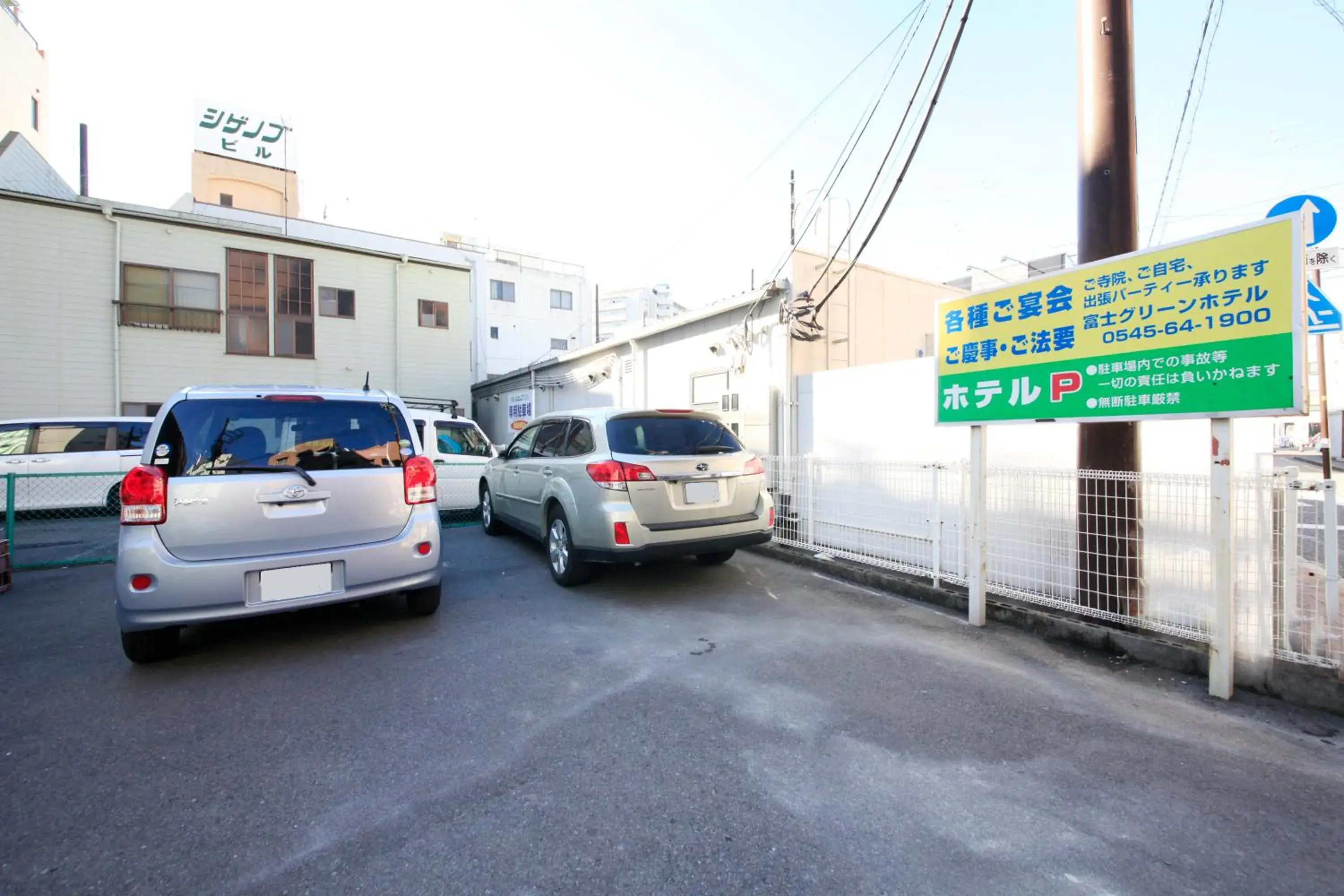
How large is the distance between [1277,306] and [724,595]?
3.83 meters

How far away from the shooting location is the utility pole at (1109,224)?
3840 millimetres

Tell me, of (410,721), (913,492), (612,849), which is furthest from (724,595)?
(612,849)

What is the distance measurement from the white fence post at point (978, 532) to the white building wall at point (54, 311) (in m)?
17.4

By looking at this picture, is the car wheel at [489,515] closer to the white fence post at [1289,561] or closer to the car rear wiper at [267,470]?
the car rear wiper at [267,470]

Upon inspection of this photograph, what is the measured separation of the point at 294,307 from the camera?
15.2 meters

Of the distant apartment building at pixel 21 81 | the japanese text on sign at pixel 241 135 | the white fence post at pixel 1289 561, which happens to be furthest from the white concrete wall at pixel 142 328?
the white fence post at pixel 1289 561

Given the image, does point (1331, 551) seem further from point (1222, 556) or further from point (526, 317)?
point (526, 317)

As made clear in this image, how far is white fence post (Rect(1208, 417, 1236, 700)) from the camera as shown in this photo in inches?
121

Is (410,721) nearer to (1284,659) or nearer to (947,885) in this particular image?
(947,885)

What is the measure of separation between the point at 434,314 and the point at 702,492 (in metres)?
15.0

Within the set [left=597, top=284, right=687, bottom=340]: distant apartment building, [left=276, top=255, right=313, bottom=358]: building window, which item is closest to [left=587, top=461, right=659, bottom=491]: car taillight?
[left=276, top=255, right=313, bottom=358]: building window

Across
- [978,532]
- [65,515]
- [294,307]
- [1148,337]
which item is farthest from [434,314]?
[1148,337]

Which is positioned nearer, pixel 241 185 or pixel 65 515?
pixel 65 515

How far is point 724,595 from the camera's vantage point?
499 cm
